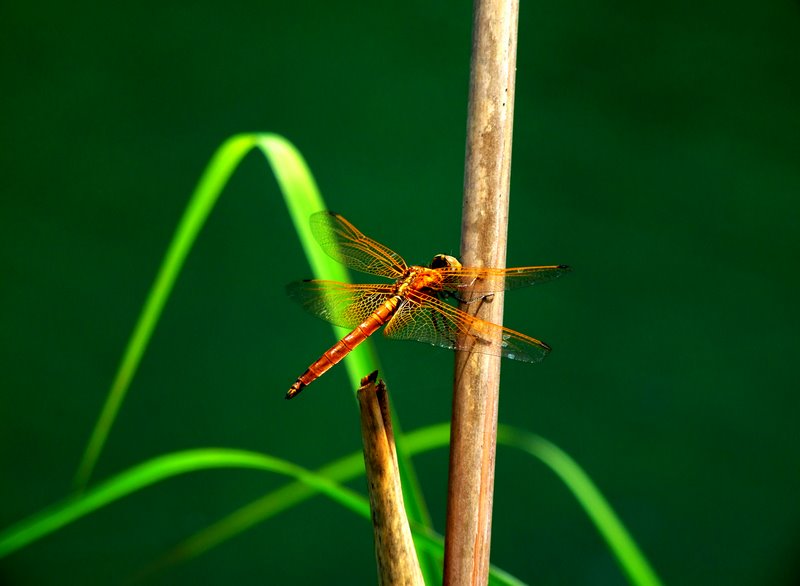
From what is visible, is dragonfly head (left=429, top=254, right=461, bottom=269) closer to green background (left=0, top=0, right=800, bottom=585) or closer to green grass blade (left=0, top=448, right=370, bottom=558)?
green grass blade (left=0, top=448, right=370, bottom=558)

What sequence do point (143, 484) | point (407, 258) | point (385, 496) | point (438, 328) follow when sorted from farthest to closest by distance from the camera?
1. point (407, 258)
2. point (438, 328)
3. point (143, 484)
4. point (385, 496)

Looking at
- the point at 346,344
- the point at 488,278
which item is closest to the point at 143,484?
the point at 346,344

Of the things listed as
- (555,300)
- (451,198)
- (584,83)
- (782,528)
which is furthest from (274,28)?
(782,528)

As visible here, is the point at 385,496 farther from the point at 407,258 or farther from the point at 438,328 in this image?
the point at 407,258

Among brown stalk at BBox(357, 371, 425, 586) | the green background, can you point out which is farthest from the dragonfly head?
the green background

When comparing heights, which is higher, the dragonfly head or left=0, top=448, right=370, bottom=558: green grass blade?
the dragonfly head

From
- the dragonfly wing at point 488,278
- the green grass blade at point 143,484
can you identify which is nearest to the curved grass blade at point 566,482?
the green grass blade at point 143,484
